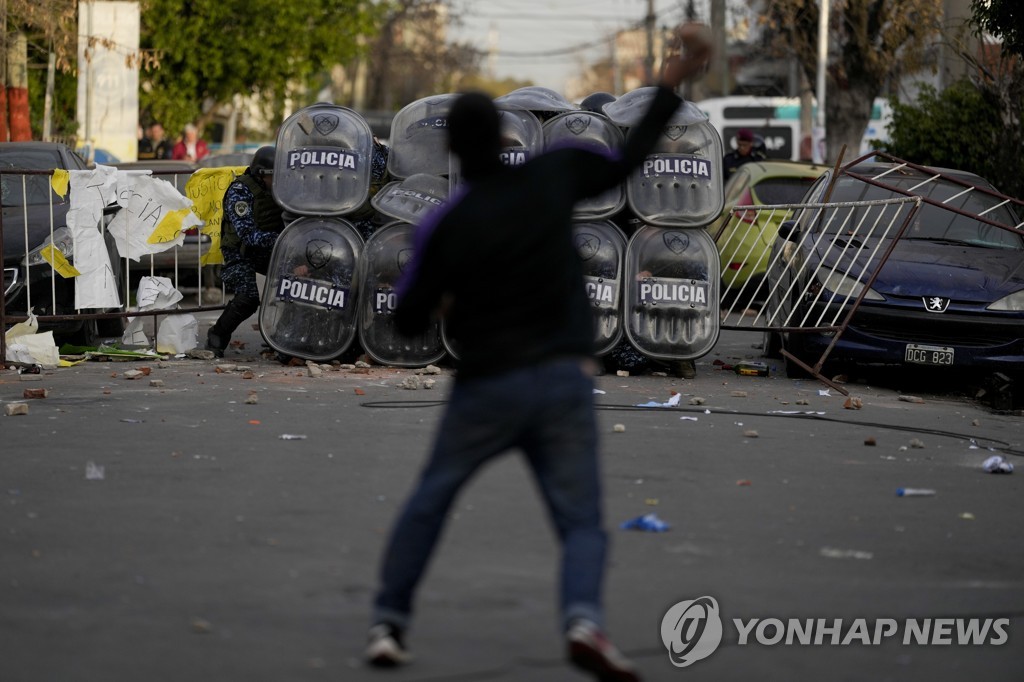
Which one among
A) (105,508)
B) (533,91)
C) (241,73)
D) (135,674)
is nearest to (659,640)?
(135,674)

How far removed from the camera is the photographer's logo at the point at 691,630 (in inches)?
189

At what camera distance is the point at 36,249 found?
40.6 ft

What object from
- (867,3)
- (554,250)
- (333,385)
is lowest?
(333,385)

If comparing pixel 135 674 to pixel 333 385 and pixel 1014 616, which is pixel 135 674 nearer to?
pixel 1014 616

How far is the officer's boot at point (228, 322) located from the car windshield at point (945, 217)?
4.83 meters

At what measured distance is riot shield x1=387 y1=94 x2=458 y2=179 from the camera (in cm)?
1232

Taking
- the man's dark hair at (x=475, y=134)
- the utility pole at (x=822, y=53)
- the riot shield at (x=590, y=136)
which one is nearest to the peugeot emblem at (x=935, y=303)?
the riot shield at (x=590, y=136)

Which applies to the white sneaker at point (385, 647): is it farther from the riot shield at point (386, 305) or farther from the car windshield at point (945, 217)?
the car windshield at point (945, 217)

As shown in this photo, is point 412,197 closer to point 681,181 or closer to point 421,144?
point 421,144

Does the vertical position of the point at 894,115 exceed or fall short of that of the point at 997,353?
it exceeds it

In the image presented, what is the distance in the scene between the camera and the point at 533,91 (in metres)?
13.0

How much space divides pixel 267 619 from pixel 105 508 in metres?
1.95

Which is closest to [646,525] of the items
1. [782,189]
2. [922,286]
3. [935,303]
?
[935,303]

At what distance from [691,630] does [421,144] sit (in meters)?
7.93
